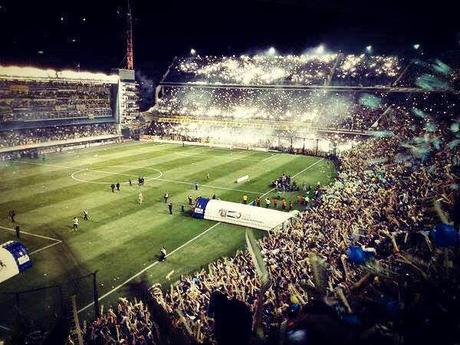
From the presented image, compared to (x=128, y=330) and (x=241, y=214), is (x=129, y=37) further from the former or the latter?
(x=128, y=330)

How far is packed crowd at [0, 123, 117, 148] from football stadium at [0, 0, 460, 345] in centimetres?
36

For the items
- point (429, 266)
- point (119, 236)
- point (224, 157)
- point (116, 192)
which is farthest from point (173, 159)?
point (429, 266)

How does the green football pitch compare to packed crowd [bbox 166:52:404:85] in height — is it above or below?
below

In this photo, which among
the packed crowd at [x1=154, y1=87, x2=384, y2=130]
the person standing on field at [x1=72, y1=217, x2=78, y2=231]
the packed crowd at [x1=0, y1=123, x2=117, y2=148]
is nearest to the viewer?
the person standing on field at [x1=72, y1=217, x2=78, y2=231]

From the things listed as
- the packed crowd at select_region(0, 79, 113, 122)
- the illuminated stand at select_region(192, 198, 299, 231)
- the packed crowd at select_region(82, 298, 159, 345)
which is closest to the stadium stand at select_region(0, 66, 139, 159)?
the packed crowd at select_region(0, 79, 113, 122)

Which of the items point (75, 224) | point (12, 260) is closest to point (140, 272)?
point (12, 260)

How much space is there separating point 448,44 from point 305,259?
204ft

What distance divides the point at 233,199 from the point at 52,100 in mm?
43969

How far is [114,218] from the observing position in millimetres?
27672

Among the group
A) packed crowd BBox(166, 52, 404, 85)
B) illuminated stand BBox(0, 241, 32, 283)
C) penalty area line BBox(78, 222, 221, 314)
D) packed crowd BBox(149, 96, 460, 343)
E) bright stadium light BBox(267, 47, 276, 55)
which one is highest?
bright stadium light BBox(267, 47, 276, 55)

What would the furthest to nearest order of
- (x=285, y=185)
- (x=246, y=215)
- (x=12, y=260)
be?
(x=285, y=185)
(x=246, y=215)
(x=12, y=260)

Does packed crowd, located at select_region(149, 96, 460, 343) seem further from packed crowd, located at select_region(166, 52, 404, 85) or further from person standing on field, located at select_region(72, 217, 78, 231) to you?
packed crowd, located at select_region(166, 52, 404, 85)

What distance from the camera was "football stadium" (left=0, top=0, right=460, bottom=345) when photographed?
6.32 m

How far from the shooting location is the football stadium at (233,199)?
632cm
